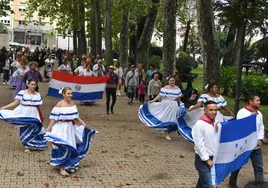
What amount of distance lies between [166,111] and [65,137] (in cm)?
453

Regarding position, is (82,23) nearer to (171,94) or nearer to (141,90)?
(141,90)

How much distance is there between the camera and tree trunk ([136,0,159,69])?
2640cm

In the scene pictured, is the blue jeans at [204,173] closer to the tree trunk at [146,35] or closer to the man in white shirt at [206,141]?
the man in white shirt at [206,141]

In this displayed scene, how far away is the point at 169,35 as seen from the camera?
18328 millimetres

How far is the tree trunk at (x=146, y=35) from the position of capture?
2640 centimetres

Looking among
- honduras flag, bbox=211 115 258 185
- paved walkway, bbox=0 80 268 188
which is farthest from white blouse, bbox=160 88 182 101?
honduras flag, bbox=211 115 258 185

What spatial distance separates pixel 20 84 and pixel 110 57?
13284 mm

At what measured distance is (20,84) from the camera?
15680mm

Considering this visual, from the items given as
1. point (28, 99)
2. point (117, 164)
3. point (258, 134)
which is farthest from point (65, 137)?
point (258, 134)

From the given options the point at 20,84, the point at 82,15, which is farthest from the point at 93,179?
the point at 82,15

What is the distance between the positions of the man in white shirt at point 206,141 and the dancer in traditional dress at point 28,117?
4.69m

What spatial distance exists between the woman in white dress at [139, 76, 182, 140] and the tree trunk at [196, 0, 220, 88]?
102 inches

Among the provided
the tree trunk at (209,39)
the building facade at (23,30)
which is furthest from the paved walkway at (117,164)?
the building facade at (23,30)

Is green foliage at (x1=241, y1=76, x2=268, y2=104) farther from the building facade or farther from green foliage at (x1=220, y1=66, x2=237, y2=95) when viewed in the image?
the building facade
